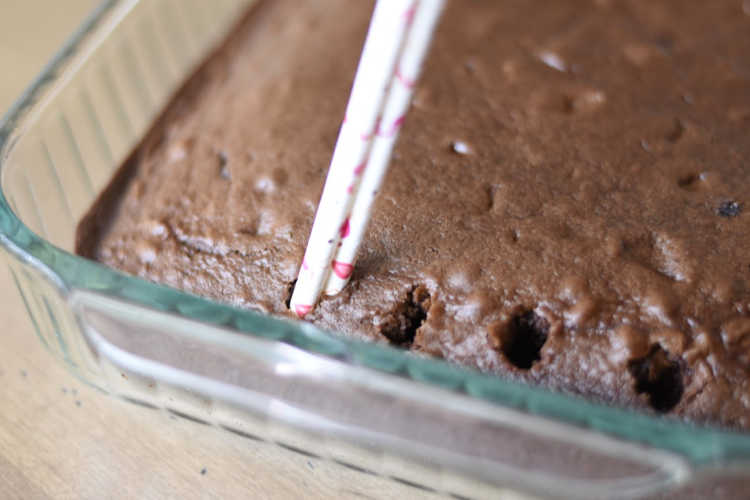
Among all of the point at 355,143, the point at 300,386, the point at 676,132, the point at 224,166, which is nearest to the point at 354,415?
the point at 300,386

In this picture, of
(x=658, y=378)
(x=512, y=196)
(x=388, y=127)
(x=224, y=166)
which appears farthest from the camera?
(x=224, y=166)

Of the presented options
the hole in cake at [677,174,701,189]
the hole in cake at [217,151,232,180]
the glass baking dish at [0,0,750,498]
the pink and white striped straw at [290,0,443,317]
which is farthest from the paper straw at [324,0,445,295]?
the hole in cake at [677,174,701,189]

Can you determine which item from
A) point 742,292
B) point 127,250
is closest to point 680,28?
point 742,292

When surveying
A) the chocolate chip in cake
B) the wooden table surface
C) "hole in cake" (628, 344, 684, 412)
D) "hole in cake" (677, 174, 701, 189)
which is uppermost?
"hole in cake" (677, 174, 701, 189)

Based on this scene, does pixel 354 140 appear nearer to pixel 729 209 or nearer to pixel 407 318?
pixel 407 318

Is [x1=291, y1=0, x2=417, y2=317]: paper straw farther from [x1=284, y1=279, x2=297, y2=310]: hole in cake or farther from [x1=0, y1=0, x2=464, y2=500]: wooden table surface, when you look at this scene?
[x1=0, y1=0, x2=464, y2=500]: wooden table surface

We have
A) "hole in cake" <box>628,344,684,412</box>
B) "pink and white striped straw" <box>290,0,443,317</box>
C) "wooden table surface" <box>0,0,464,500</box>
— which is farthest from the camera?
"wooden table surface" <box>0,0,464,500</box>

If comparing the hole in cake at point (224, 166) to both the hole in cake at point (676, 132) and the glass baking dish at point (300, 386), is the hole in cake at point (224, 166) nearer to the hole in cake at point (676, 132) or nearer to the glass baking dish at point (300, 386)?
the glass baking dish at point (300, 386)
